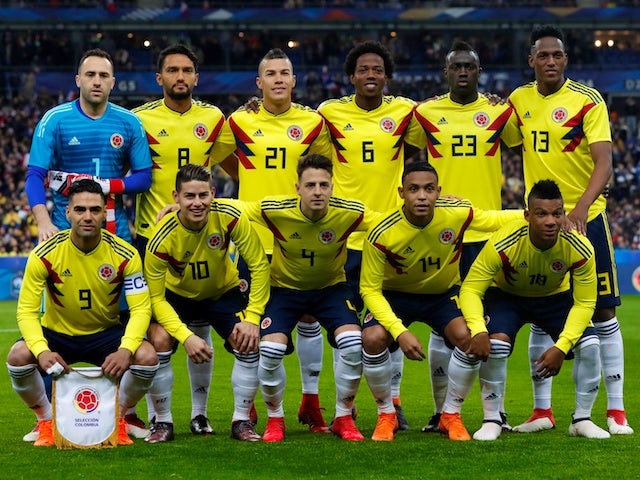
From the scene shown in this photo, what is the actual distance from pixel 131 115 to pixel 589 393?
3.52 metres

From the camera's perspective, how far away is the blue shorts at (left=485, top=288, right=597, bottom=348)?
7.07 metres

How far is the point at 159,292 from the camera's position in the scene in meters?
6.99

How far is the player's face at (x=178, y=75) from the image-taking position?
24.8 feet

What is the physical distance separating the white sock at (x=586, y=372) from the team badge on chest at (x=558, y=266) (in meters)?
0.45

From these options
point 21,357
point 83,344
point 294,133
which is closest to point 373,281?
point 294,133

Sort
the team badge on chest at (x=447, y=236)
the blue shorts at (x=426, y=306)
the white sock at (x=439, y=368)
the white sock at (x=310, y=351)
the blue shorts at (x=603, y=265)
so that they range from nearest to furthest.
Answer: the team badge on chest at (x=447, y=236), the blue shorts at (x=426, y=306), the blue shorts at (x=603, y=265), the white sock at (x=439, y=368), the white sock at (x=310, y=351)

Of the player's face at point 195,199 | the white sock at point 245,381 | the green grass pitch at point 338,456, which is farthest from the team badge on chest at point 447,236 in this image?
the player's face at point 195,199

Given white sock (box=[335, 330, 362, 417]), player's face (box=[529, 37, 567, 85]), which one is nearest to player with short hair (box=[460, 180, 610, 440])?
white sock (box=[335, 330, 362, 417])

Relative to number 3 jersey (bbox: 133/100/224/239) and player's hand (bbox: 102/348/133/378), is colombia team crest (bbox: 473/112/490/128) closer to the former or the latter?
number 3 jersey (bbox: 133/100/224/239)

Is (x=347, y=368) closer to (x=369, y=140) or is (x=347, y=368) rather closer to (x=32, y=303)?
(x=369, y=140)

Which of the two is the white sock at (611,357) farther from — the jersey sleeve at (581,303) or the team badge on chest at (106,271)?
the team badge on chest at (106,271)

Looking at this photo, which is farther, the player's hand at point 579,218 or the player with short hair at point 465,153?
the player with short hair at point 465,153

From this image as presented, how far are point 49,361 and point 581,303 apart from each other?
326 cm

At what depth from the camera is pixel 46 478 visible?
580 centimetres
